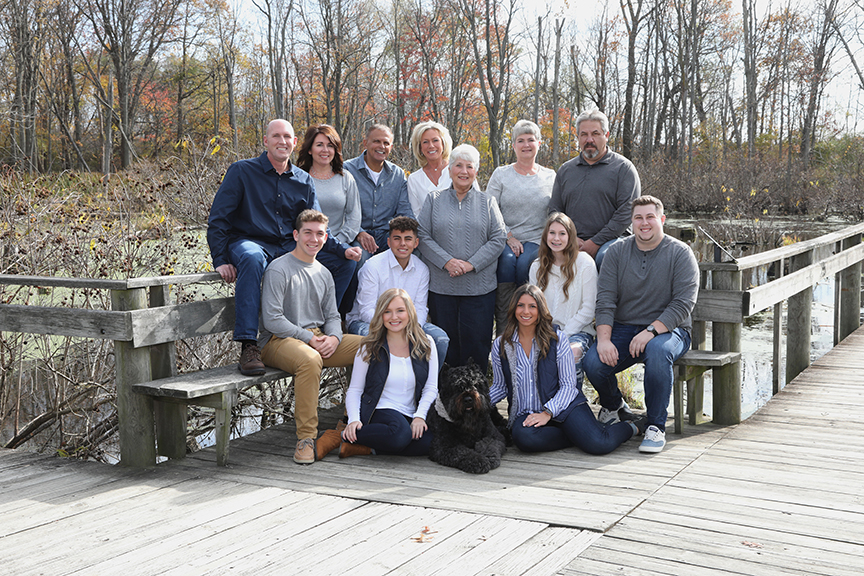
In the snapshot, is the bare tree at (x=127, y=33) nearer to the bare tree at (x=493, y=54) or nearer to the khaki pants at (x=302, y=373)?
the bare tree at (x=493, y=54)

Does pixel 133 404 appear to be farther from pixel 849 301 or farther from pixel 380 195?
pixel 849 301

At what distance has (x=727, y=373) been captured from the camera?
5023 mm

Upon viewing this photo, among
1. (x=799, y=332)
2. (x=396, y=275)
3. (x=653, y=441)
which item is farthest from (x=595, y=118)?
(x=799, y=332)

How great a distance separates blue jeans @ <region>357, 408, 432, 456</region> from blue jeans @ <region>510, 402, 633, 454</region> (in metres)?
0.56

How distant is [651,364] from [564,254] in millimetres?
912

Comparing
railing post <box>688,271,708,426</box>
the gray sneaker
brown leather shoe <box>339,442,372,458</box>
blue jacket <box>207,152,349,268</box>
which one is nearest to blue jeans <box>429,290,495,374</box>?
the gray sneaker

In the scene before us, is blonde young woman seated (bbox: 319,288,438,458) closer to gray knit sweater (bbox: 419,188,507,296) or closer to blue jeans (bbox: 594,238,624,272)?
gray knit sweater (bbox: 419,188,507,296)

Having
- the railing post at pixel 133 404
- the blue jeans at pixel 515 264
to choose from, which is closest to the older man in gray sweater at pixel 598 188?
the blue jeans at pixel 515 264

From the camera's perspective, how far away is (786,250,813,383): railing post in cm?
694

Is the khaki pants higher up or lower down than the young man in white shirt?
lower down

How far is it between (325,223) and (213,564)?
89.7 inches

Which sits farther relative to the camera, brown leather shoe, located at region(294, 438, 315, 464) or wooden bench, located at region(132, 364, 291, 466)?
brown leather shoe, located at region(294, 438, 315, 464)

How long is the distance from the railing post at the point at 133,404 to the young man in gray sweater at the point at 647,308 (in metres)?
2.66

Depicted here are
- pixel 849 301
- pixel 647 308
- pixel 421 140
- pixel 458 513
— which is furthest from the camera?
pixel 849 301
